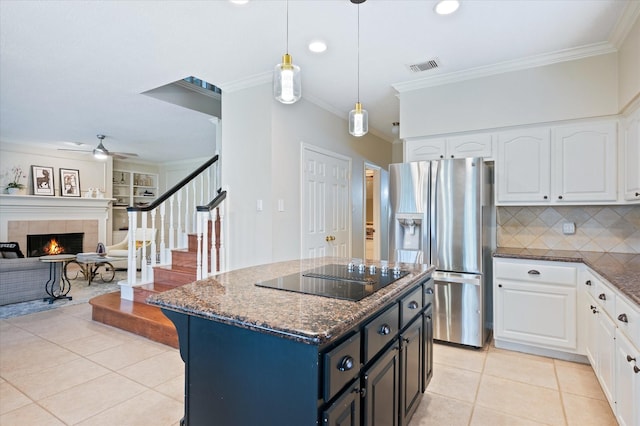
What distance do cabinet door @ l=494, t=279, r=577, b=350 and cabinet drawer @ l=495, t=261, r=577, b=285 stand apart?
0.05m

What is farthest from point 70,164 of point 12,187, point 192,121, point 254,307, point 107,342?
point 254,307

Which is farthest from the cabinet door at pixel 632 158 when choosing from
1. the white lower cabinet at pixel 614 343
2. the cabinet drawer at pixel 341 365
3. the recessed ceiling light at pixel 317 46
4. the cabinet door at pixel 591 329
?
the cabinet drawer at pixel 341 365

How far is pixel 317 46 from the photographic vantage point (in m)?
2.71

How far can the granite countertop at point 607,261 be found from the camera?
174 cm

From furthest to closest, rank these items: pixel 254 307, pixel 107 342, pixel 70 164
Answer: pixel 70 164 < pixel 107 342 < pixel 254 307

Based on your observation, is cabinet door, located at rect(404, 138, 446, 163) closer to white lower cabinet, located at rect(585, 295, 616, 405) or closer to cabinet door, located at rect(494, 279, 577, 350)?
cabinet door, located at rect(494, 279, 577, 350)

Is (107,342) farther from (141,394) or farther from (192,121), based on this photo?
(192,121)

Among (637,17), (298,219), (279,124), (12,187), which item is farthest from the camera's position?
(12,187)

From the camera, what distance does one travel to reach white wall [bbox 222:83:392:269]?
11.1ft

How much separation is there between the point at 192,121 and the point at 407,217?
3.48 meters

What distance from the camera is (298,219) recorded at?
3730mm

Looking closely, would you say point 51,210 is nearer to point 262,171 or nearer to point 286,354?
point 262,171

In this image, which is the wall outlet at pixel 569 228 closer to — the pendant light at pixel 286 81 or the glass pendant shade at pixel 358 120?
the glass pendant shade at pixel 358 120

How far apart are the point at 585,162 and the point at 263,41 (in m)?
2.80
